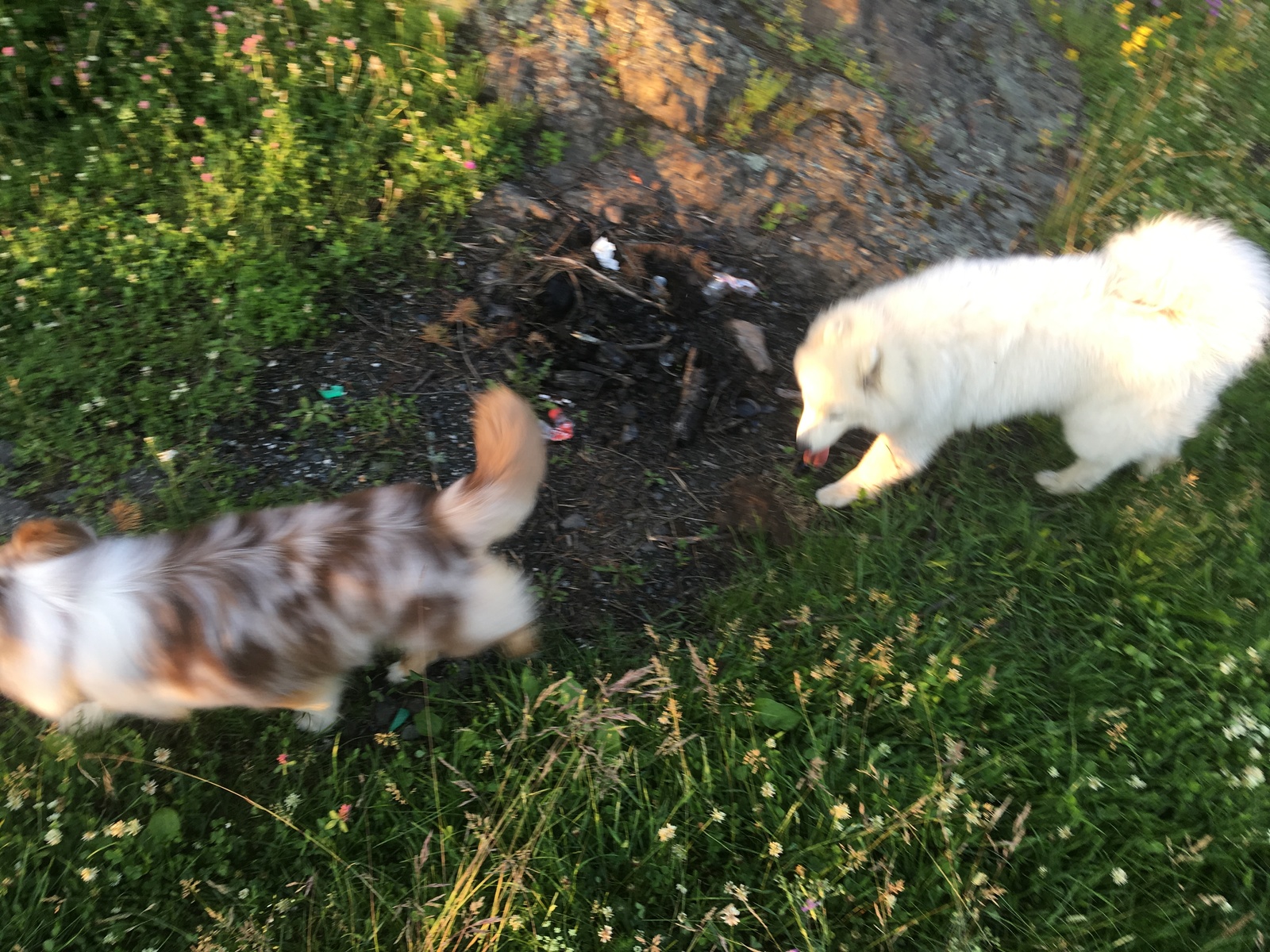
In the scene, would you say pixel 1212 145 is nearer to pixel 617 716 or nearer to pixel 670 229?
pixel 670 229

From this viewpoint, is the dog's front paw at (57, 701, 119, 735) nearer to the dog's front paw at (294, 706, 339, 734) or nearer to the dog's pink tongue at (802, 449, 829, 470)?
the dog's front paw at (294, 706, 339, 734)

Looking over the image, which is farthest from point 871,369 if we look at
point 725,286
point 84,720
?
point 84,720

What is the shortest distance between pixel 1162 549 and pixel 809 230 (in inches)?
93.8

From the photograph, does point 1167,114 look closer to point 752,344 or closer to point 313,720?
point 752,344

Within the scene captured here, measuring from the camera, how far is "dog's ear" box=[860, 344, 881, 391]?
272 centimetres

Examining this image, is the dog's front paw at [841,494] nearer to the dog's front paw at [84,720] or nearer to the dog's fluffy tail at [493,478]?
the dog's fluffy tail at [493,478]

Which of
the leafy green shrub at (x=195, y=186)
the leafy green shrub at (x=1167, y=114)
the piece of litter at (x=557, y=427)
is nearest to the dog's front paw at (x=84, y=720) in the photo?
the leafy green shrub at (x=195, y=186)

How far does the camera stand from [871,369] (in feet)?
9.02

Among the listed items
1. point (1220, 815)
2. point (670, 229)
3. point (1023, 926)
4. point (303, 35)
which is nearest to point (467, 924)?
point (1023, 926)

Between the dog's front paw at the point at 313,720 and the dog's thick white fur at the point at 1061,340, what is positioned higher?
the dog's thick white fur at the point at 1061,340

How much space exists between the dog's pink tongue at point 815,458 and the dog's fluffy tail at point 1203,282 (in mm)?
1296

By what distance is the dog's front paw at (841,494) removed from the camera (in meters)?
3.19

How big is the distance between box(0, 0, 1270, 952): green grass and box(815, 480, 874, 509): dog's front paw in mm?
84

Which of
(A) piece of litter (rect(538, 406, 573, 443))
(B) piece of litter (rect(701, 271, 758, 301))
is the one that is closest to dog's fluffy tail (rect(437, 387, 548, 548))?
(A) piece of litter (rect(538, 406, 573, 443))
